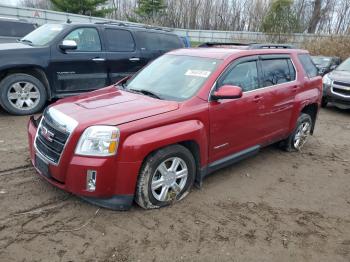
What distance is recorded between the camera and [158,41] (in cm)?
866

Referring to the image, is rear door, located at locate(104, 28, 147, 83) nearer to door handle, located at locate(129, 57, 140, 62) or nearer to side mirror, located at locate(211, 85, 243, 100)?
door handle, located at locate(129, 57, 140, 62)

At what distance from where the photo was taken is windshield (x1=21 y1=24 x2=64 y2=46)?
7.07 meters

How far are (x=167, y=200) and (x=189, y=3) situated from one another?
31.9 metres

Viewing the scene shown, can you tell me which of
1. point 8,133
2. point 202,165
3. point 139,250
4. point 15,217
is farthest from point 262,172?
point 8,133

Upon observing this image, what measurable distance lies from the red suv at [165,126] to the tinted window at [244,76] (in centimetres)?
1

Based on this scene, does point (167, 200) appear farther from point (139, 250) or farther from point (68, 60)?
point (68, 60)

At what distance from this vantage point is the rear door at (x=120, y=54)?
771 cm

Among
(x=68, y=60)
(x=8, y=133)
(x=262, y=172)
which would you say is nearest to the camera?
(x=262, y=172)

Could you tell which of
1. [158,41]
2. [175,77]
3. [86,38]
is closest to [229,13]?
[158,41]

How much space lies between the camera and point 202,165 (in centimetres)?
403

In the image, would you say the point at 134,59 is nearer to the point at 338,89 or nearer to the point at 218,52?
the point at 218,52

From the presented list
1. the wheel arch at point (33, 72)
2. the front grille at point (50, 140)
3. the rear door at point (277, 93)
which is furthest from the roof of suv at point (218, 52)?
the wheel arch at point (33, 72)

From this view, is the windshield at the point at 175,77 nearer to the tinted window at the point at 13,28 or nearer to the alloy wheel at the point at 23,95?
the alloy wheel at the point at 23,95

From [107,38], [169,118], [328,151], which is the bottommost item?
[328,151]
